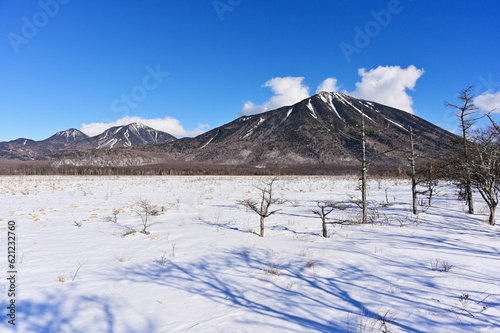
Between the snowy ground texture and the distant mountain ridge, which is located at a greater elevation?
the distant mountain ridge

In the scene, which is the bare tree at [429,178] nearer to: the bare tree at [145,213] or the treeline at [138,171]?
the bare tree at [145,213]

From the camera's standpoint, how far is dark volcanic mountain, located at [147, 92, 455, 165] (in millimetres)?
127188

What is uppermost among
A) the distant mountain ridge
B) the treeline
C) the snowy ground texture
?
the distant mountain ridge

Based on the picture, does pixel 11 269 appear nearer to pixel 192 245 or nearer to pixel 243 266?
pixel 192 245

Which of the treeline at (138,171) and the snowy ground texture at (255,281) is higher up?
the treeline at (138,171)

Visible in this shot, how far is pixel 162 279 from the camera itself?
4.14 metres

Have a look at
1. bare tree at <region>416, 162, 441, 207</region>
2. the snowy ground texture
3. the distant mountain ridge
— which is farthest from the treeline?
the snowy ground texture

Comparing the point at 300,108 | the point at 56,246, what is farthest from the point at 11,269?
the point at 300,108

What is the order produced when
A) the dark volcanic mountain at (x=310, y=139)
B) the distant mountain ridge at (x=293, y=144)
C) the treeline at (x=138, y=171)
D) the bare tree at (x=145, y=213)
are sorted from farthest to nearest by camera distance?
1. the dark volcanic mountain at (x=310, y=139)
2. the distant mountain ridge at (x=293, y=144)
3. the treeline at (x=138, y=171)
4. the bare tree at (x=145, y=213)

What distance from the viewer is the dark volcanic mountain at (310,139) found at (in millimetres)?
127188

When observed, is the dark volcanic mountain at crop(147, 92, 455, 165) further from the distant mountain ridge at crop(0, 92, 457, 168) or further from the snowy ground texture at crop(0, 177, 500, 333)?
the snowy ground texture at crop(0, 177, 500, 333)

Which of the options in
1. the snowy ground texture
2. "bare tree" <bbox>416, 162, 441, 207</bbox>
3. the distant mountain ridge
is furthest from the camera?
the distant mountain ridge

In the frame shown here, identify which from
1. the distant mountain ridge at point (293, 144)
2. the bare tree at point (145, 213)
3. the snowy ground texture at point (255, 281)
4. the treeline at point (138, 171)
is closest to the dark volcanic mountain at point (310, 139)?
the distant mountain ridge at point (293, 144)

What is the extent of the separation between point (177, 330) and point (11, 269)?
421 centimetres
